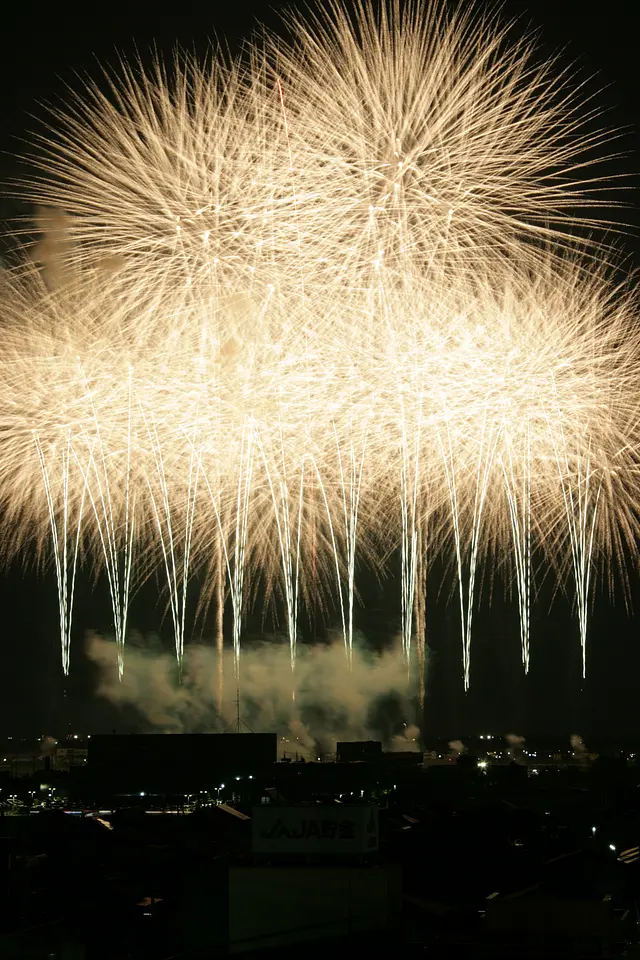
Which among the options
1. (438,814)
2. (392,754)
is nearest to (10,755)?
(392,754)

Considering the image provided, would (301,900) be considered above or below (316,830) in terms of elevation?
below

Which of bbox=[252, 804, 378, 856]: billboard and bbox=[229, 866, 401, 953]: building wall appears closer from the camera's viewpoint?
bbox=[229, 866, 401, 953]: building wall

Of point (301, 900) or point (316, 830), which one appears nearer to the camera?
point (301, 900)

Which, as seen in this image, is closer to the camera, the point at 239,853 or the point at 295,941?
the point at 295,941

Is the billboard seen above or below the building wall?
above

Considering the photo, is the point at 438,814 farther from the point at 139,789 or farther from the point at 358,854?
the point at 139,789

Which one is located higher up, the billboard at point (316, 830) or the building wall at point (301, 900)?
the billboard at point (316, 830)

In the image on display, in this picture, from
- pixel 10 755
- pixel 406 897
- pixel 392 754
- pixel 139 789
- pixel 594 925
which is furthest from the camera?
pixel 10 755

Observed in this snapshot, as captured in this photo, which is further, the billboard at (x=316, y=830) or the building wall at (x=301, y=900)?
the billboard at (x=316, y=830)
